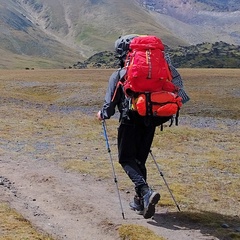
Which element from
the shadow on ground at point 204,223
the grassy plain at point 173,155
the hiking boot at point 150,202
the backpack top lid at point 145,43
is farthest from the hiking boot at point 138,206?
the backpack top lid at point 145,43

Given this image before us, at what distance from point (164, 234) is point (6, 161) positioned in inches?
349

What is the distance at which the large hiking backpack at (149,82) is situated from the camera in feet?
33.5

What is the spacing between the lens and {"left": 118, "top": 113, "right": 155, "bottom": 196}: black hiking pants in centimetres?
1095

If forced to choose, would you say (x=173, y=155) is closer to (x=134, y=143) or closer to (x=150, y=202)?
(x=134, y=143)

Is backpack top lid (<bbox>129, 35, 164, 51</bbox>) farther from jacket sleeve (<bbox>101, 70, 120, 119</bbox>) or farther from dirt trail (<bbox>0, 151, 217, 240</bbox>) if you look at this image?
dirt trail (<bbox>0, 151, 217, 240</bbox>)

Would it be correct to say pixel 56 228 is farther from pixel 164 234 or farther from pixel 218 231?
pixel 218 231

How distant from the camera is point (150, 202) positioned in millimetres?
10352

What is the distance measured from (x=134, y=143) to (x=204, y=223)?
8.67 ft

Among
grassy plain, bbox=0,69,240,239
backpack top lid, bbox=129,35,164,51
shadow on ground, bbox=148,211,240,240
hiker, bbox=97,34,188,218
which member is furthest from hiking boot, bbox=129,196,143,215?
backpack top lid, bbox=129,35,164,51

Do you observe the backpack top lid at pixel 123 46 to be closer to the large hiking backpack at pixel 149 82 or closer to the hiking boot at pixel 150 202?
the large hiking backpack at pixel 149 82

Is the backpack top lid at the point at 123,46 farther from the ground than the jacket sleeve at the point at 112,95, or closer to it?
farther from the ground

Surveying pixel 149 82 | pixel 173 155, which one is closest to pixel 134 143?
pixel 149 82

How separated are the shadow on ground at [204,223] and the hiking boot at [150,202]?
60 cm

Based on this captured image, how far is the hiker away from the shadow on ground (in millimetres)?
665
